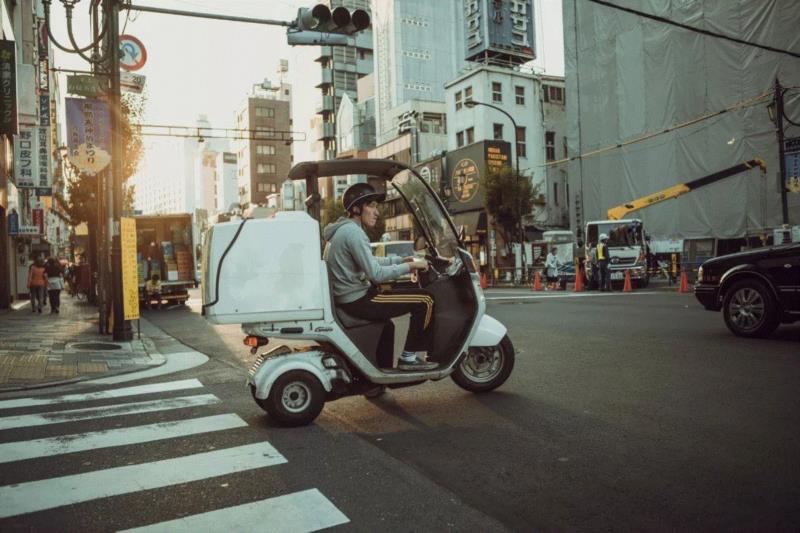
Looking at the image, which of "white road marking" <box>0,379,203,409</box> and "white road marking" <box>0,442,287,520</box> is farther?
"white road marking" <box>0,379,203,409</box>

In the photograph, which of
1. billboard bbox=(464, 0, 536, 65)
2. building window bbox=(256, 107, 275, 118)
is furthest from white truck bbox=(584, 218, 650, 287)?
building window bbox=(256, 107, 275, 118)

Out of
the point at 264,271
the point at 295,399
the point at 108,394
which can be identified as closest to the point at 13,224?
the point at 108,394

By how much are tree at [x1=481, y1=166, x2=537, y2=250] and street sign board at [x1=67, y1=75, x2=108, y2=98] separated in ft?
84.1

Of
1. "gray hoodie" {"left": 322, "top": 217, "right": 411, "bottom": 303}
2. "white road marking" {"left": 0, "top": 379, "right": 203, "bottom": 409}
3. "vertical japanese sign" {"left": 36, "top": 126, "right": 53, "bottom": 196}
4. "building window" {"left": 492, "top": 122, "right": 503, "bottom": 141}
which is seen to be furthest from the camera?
"building window" {"left": 492, "top": 122, "right": 503, "bottom": 141}

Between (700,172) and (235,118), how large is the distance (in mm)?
98686

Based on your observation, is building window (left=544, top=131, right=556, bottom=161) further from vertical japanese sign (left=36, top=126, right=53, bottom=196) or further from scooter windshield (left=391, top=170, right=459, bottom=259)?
scooter windshield (left=391, top=170, right=459, bottom=259)

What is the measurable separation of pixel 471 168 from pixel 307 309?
39.4m

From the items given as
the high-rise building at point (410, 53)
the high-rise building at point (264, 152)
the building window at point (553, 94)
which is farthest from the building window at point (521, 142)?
the high-rise building at point (264, 152)

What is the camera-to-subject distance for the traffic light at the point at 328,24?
995 cm

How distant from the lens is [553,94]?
1930 inches

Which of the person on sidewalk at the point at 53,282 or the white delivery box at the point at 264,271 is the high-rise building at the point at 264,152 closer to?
the person on sidewalk at the point at 53,282

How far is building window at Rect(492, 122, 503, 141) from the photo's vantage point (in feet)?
148

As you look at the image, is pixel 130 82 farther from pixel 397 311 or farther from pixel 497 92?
pixel 497 92

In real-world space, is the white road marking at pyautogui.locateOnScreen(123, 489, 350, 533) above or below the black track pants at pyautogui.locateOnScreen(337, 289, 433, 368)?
below
